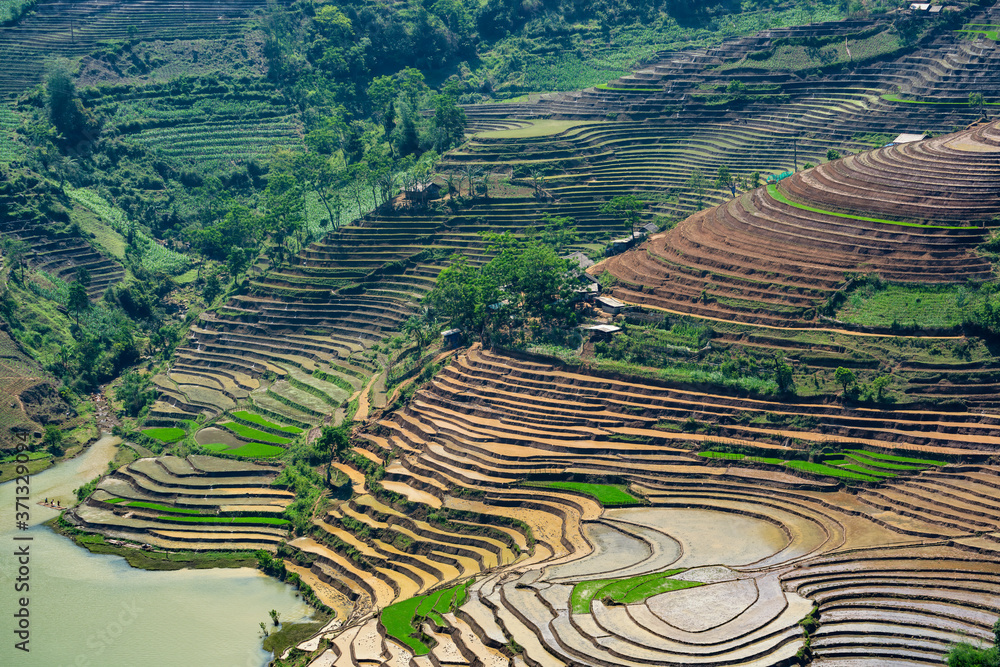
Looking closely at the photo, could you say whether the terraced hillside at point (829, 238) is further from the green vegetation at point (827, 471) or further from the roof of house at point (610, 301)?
the green vegetation at point (827, 471)

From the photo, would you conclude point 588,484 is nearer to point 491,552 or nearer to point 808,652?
point 491,552

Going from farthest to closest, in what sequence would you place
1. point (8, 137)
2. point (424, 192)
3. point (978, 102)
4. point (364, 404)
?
point (8, 137) < point (424, 192) < point (978, 102) < point (364, 404)

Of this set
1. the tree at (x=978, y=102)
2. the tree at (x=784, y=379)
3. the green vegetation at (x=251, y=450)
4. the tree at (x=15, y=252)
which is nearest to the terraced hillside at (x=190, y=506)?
the green vegetation at (x=251, y=450)

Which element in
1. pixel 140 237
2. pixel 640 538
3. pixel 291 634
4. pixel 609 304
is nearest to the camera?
pixel 640 538

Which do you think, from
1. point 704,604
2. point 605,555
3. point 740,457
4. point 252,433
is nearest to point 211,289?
point 252,433

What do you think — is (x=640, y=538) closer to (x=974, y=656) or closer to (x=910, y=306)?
(x=974, y=656)

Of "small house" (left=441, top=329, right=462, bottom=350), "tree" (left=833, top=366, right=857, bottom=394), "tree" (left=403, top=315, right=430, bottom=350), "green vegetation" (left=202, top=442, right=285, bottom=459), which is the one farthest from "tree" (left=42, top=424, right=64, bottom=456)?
"tree" (left=833, top=366, right=857, bottom=394)

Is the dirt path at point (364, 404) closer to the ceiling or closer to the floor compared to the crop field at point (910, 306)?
Answer: closer to the floor
